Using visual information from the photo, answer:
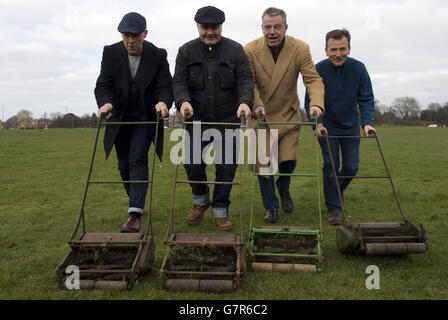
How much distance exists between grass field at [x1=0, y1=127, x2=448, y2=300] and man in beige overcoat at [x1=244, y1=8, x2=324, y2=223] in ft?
3.30

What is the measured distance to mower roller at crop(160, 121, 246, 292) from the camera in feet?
12.4

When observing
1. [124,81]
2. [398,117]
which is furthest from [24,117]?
[124,81]

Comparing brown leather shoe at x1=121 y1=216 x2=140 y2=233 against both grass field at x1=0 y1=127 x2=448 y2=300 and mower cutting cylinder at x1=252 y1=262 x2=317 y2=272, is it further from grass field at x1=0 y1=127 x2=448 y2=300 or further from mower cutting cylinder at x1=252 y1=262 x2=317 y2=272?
mower cutting cylinder at x1=252 y1=262 x2=317 y2=272

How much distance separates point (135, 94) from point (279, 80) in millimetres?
1997

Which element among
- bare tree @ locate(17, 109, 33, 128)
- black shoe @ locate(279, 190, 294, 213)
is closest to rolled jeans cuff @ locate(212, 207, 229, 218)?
black shoe @ locate(279, 190, 294, 213)

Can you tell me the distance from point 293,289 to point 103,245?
6.06 feet

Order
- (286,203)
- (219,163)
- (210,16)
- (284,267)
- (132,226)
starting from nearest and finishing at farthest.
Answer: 1. (284,267)
2. (210,16)
3. (132,226)
4. (219,163)
5. (286,203)

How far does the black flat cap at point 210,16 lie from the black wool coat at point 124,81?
2.86 feet

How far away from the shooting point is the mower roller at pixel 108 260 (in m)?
3.83

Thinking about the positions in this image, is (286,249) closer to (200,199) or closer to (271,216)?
(271,216)

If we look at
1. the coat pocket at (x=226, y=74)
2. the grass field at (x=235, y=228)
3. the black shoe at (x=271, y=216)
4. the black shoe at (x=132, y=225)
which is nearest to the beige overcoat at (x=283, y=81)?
the coat pocket at (x=226, y=74)

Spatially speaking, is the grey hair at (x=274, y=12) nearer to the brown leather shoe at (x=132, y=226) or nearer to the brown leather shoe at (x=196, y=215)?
the brown leather shoe at (x=196, y=215)

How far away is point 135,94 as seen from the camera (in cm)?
571

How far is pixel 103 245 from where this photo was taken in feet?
13.5
